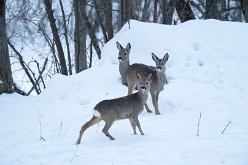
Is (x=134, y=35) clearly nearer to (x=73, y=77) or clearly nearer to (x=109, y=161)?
(x=73, y=77)

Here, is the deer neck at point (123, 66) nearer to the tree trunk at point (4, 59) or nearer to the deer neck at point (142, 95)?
the deer neck at point (142, 95)

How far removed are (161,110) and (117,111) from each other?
7.99ft

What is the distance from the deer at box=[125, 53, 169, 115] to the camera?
33.8ft

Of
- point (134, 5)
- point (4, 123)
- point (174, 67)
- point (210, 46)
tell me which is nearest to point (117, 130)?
point (4, 123)

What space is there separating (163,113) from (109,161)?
3.87 m

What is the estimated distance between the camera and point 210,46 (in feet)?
41.7

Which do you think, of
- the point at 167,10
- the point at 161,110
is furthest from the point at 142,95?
the point at 167,10

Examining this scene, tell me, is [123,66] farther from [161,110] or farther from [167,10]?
[167,10]

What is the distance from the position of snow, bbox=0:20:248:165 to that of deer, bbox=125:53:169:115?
0.35m

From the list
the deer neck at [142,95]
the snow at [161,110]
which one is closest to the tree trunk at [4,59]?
the snow at [161,110]

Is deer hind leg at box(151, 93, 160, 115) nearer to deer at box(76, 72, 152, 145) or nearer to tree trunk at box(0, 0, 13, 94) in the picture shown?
deer at box(76, 72, 152, 145)

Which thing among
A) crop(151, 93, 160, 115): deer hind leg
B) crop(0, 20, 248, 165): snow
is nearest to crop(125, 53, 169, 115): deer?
crop(151, 93, 160, 115): deer hind leg

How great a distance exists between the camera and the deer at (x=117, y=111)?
7883mm

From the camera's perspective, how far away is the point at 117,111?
8.05 meters
